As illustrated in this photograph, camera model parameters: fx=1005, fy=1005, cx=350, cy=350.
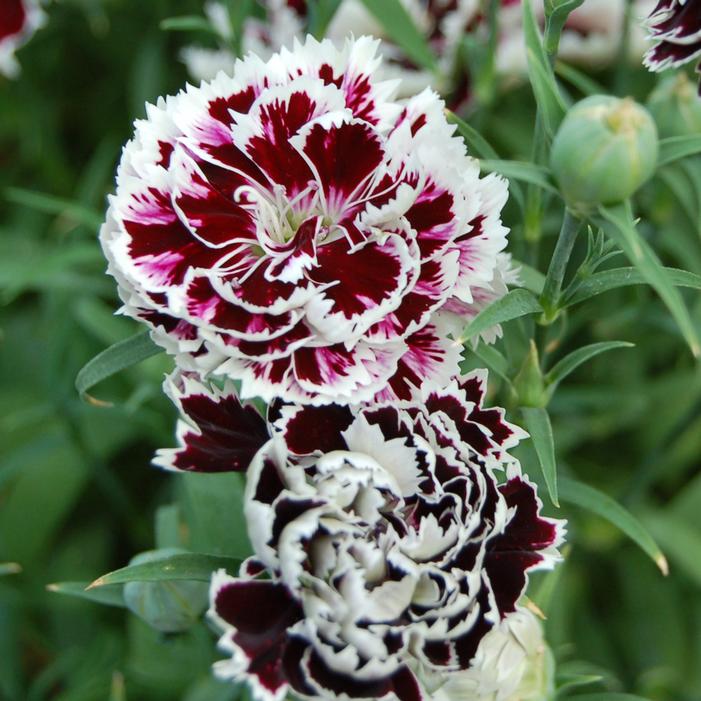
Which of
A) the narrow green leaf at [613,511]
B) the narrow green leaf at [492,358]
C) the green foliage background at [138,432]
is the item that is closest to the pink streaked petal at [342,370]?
the narrow green leaf at [492,358]

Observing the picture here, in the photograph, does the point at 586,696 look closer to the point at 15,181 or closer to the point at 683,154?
the point at 683,154

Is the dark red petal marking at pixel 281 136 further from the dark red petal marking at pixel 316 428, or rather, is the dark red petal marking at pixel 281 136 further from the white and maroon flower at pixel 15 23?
the white and maroon flower at pixel 15 23

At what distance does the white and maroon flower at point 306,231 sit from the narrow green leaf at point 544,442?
0.31 feet

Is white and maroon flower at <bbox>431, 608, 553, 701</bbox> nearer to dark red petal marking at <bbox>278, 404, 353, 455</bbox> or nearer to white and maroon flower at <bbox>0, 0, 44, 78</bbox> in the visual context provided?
dark red petal marking at <bbox>278, 404, 353, 455</bbox>

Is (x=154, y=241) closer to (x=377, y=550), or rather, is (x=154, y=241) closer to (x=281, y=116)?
(x=281, y=116)

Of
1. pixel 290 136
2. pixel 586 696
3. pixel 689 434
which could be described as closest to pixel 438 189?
pixel 290 136

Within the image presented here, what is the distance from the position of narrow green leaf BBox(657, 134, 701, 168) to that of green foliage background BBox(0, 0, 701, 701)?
36cm

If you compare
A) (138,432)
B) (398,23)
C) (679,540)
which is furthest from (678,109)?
(138,432)

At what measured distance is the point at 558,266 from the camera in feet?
2.18

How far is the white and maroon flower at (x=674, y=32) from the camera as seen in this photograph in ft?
2.35

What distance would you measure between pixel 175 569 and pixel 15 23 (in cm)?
101

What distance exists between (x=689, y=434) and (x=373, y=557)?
3.27 feet

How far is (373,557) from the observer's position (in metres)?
0.60

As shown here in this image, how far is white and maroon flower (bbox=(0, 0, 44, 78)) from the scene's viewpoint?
4.54 ft
